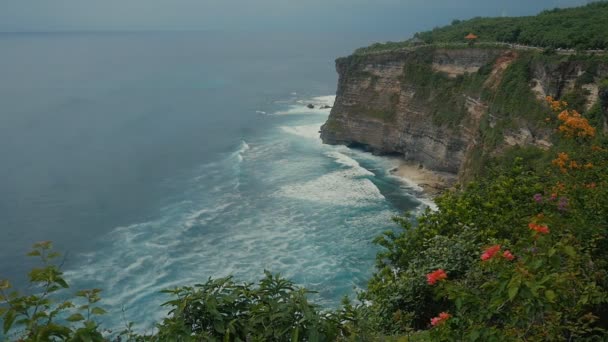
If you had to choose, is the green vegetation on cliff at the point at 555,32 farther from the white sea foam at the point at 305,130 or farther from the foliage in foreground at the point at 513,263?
the foliage in foreground at the point at 513,263

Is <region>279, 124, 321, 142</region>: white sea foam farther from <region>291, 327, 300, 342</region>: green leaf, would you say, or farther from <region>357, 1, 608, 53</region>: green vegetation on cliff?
<region>291, 327, 300, 342</region>: green leaf

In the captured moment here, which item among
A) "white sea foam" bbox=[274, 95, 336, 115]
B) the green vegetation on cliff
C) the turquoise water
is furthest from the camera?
"white sea foam" bbox=[274, 95, 336, 115]

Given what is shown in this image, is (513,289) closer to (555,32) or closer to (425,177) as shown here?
(425,177)

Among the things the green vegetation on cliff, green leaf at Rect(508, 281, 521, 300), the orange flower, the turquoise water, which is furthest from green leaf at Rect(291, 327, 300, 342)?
the green vegetation on cliff

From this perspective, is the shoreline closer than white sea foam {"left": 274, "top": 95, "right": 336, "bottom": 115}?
Yes

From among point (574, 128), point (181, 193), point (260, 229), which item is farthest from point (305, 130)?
point (574, 128)

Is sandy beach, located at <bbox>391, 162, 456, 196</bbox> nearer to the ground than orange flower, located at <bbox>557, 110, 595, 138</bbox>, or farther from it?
nearer to the ground
